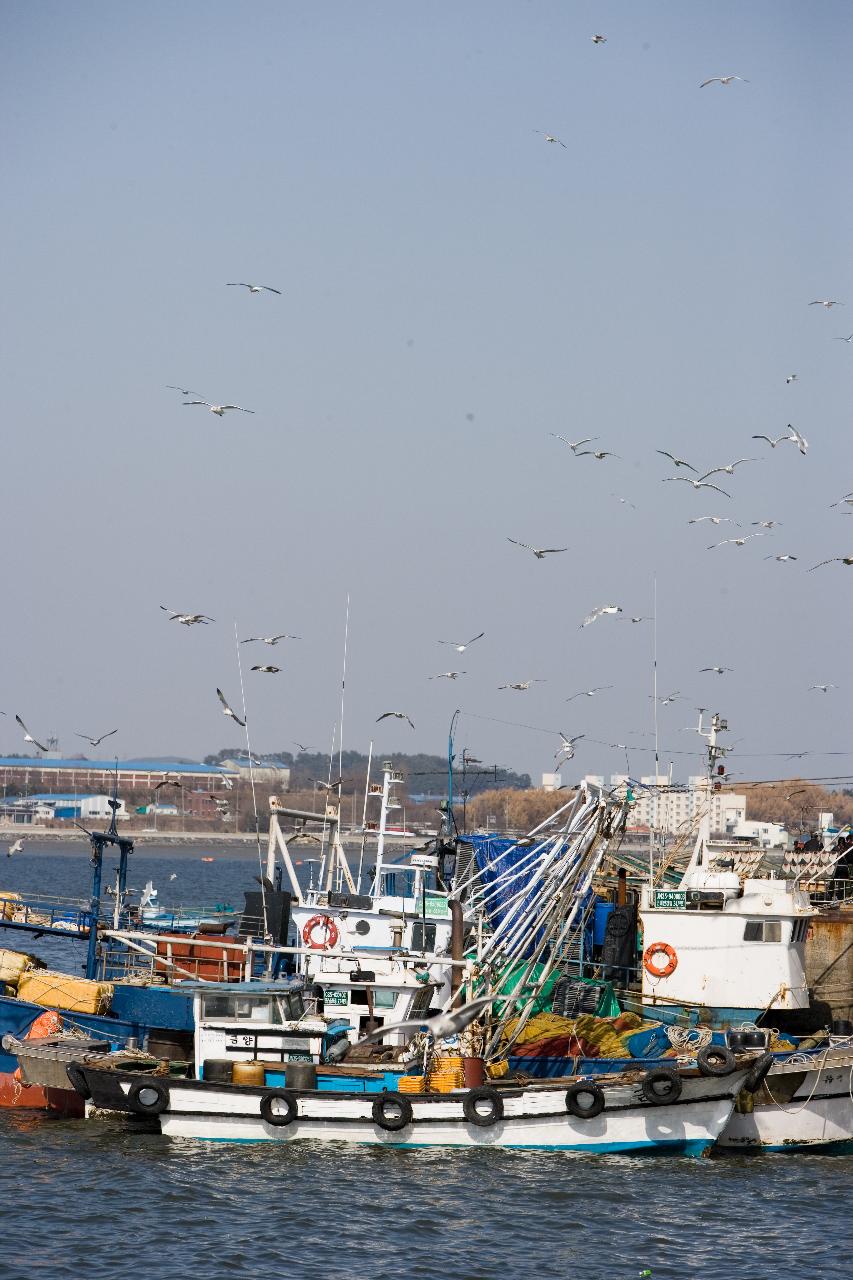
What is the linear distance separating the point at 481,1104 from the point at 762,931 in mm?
7846

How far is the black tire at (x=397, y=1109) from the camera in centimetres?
2733

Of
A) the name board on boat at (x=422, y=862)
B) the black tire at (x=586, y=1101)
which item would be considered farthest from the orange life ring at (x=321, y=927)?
the black tire at (x=586, y=1101)

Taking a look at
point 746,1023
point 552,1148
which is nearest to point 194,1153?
point 552,1148

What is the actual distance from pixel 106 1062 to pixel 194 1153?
2911mm

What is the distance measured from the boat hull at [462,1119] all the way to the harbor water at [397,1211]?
266 millimetres

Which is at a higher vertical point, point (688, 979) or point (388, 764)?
point (388, 764)

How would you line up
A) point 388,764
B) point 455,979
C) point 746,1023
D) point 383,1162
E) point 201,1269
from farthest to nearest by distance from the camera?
point 388,764, point 746,1023, point 455,979, point 383,1162, point 201,1269

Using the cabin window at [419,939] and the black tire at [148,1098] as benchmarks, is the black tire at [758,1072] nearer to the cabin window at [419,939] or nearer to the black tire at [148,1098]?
the cabin window at [419,939]

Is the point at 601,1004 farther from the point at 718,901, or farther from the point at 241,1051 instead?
the point at 241,1051

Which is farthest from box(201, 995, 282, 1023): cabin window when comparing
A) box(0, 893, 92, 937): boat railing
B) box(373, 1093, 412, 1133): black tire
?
box(0, 893, 92, 937): boat railing

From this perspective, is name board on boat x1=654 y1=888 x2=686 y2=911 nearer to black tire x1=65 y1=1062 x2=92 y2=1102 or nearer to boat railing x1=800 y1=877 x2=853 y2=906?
boat railing x1=800 y1=877 x2=853 y2=906

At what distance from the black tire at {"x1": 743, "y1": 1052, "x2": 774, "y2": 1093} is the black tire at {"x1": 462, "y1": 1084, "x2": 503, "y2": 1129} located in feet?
15.0

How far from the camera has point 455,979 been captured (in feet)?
95.3

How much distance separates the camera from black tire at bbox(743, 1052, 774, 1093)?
1103 inches
